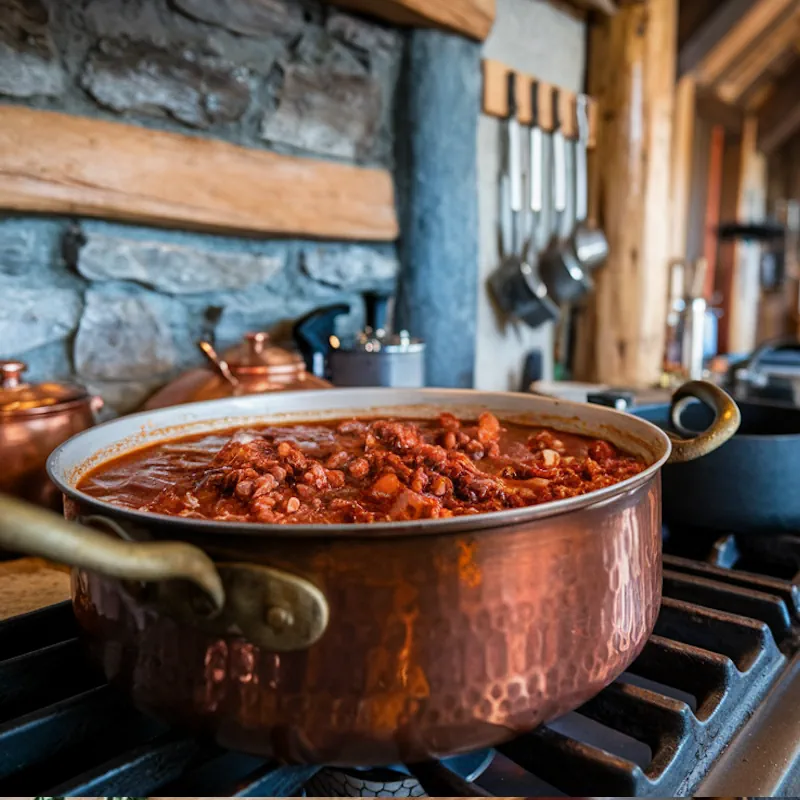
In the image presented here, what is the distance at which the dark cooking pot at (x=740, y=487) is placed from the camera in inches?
45.8

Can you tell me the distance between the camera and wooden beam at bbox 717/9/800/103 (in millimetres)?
4477

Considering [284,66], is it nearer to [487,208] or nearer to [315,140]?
[315,140]

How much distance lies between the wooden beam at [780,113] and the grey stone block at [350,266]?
522 centimetres

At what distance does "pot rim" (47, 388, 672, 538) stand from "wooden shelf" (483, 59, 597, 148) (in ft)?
5.59

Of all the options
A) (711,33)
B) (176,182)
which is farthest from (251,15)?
(711,33)

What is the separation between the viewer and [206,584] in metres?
0.56

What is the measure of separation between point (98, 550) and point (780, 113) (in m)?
6.98

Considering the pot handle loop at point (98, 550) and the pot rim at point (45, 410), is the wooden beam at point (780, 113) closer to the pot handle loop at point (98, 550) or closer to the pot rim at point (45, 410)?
the pot rim at point (45, 410)

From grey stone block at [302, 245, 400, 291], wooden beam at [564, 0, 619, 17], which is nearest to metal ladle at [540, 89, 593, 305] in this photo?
wooden beam at [564, 0, 619, 17]

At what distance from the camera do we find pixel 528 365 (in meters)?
2.98

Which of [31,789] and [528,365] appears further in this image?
[528,365]

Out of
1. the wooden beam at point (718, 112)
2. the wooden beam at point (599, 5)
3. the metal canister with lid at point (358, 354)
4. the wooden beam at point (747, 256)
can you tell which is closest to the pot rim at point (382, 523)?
the metal canister with lid at point (358, 354)

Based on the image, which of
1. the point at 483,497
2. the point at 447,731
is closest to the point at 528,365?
the point at 483,497

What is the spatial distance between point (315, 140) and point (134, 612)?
1.66 metres
